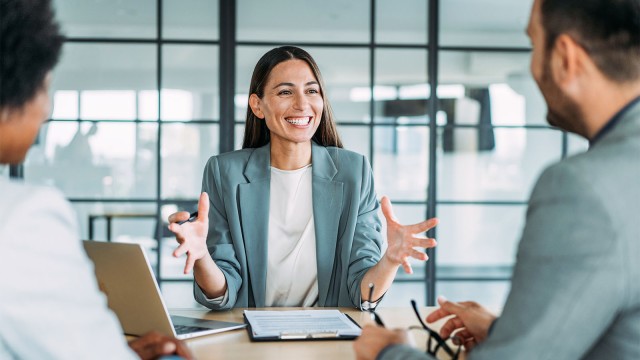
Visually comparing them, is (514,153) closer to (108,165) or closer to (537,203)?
(108,165)

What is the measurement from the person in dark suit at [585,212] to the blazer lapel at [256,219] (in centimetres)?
127

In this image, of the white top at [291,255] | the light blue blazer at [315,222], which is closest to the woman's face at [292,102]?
the light blue blazer at [315,222]

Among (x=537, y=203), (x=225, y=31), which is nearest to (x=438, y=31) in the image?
(x=225, y=31)

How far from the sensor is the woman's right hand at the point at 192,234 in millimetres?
1820

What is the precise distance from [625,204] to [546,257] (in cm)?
12

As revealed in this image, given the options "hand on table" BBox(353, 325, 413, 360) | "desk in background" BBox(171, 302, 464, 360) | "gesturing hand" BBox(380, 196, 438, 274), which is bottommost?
"desk in background" BBox(171, 302, 464, 360)

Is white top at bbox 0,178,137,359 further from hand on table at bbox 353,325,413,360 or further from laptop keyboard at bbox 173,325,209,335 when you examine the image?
laptop keyboard at bbox 173,325,209,335

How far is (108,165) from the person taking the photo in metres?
4.36

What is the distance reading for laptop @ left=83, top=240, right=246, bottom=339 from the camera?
4.83 ft

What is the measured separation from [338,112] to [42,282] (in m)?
3.73

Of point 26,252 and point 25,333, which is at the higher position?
point 26,252

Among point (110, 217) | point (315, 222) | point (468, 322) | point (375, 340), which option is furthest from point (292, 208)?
point (110, 217)

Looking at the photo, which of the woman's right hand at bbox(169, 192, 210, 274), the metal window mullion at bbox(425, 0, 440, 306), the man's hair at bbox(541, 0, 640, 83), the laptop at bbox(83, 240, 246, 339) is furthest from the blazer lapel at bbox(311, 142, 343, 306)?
the metal window mullion at bbox(425, 0, 440, 306)

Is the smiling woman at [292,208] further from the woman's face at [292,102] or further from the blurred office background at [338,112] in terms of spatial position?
the blurred office background at [338,112]
